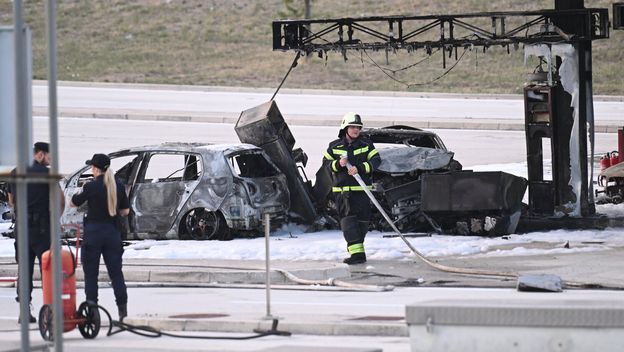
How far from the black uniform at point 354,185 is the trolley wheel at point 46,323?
6029 mm

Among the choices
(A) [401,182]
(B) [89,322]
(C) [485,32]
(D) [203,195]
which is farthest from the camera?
(C) [485,32]

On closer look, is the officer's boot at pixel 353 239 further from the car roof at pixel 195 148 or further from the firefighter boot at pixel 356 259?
the car roof at pixel 195 148

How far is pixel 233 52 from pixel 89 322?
45.2 meters

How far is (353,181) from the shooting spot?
61.5 feet

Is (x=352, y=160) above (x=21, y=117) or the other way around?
the other way around

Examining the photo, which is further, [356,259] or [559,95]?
[559,95]

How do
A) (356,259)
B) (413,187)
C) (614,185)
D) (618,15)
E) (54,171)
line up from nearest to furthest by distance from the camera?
(54,171) → (356,259) → (413,187) → (618,15) → (614,185)

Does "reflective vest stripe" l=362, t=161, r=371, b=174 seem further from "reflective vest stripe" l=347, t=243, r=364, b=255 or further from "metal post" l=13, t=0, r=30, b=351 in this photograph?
"metal post" l=13, t=0, r=30, b=351

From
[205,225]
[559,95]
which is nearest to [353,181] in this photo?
[205,225]

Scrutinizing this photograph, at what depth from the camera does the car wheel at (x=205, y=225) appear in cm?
2127

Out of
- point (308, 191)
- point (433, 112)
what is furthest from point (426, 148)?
point (433, 112)

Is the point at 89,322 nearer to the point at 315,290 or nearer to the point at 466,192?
the point at 315,290

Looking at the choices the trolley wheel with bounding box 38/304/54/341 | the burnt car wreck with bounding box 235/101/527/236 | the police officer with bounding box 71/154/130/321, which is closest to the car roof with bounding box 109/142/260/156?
the burnt car wreck with bounding box 235/101/527/236

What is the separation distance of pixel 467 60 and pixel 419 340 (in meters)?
45.0
